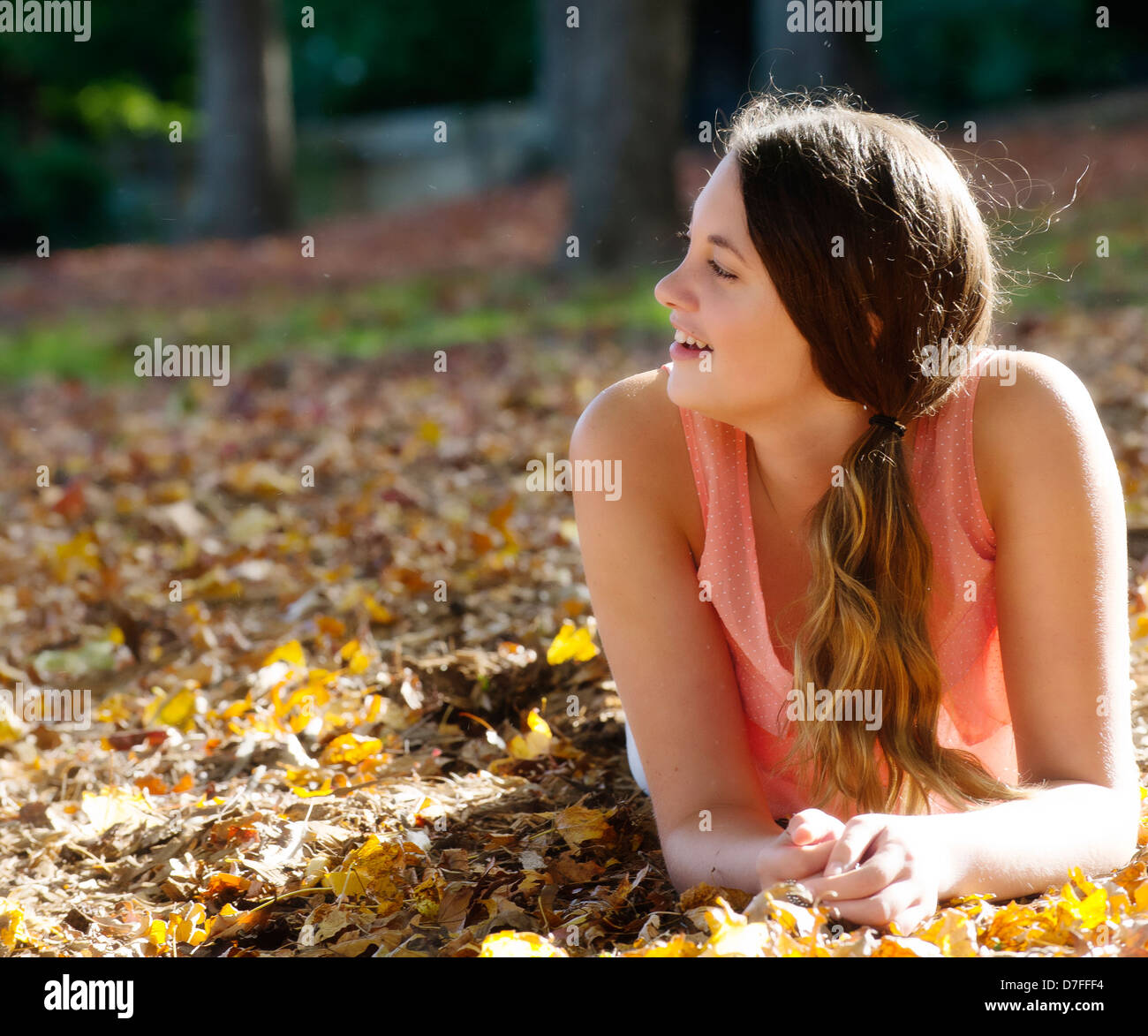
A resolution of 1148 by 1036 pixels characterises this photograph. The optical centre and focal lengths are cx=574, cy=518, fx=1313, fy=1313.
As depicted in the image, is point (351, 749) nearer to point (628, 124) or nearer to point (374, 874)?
point (374, 874)

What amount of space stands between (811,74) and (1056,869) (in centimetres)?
1246

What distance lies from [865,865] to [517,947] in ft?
1.78

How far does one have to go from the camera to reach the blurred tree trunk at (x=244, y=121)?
1697 cm

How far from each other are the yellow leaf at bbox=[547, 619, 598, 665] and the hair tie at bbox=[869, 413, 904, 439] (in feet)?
4.13

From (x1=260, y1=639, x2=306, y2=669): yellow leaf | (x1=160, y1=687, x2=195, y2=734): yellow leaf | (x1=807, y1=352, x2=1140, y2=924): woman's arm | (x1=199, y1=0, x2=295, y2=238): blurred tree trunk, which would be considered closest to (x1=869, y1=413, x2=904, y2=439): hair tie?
(x1=807, y1=352, x2=1140, y2=924): woman's arm

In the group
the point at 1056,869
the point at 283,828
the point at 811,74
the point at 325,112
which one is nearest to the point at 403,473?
the point at 283,828

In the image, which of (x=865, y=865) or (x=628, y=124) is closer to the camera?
(x=865, y=865)

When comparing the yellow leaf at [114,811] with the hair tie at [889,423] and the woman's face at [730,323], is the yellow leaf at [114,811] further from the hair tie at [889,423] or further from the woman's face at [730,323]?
the hair tie at [889,423]

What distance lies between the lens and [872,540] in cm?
220

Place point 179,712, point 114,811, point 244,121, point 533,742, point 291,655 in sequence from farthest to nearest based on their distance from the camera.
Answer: point 244,121
point 291,655
point 179,712
point 533,742
point 114,811

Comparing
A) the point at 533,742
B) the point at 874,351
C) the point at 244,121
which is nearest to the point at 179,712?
the point at 533,742

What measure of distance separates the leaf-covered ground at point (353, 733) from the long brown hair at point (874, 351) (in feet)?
1.03

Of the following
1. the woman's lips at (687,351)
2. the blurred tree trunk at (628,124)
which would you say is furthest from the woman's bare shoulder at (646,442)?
the blurred tree trunk at (628,124)

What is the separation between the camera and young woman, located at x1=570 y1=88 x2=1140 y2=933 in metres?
2.12
